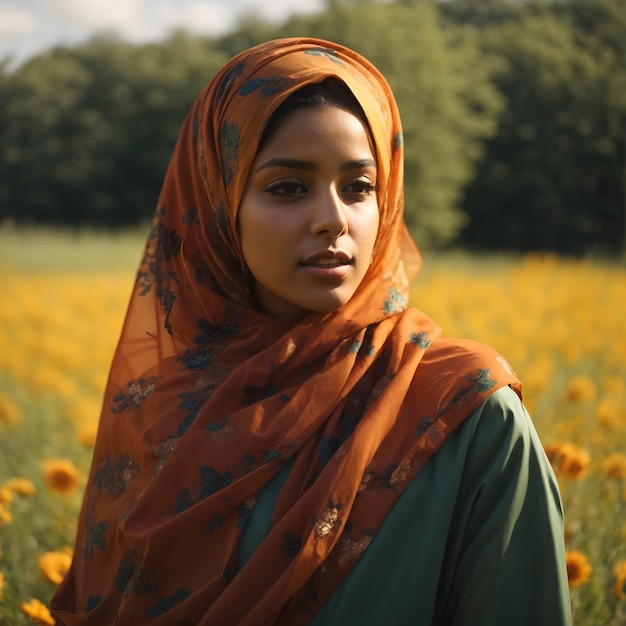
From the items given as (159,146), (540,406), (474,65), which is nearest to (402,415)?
(540,406)

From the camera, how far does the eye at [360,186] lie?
1328mm

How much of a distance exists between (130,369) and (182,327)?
0.18 m

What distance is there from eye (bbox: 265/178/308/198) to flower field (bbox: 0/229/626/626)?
43.3 inches

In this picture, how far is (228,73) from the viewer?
1.54 meters

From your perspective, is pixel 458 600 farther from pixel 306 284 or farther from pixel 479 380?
pixel 306 284

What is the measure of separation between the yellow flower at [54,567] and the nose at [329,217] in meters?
1.18

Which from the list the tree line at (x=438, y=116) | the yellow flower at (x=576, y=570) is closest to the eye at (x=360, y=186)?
the yellow flower at (x=576, y=570)

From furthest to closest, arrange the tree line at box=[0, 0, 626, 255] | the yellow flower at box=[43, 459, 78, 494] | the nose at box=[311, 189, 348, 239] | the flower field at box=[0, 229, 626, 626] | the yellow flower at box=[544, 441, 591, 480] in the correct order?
the tree line at box=[0, 0, 626, 255], the yellow flower at box=[43, 459, 78, 494], the flower field at box=[0, 229, 626, 626], the yellow flower at box=[544, 441, 591, 480], the nose at box=[311, 189, 348, 239]

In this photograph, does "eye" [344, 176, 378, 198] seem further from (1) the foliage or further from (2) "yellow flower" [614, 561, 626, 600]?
(1) the foliage

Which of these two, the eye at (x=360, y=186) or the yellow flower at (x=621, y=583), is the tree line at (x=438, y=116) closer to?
the eye at (x=360, y=186)

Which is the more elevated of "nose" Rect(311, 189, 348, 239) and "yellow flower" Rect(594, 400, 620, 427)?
"nose" Rect(311, 189, 348, 239)

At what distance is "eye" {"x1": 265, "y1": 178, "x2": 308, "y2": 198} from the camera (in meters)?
1.30

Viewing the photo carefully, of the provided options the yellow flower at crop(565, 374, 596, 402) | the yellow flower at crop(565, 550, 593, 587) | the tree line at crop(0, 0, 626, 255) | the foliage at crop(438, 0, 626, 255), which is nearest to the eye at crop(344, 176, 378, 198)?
the yellow flower at crop(565, 550, 593, 587)

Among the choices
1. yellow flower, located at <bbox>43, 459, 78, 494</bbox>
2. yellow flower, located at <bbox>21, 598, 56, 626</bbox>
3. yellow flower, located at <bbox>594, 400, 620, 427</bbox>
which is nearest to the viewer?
yellow flower, located at <bbox>21, 598, 56, 626</bbox>
